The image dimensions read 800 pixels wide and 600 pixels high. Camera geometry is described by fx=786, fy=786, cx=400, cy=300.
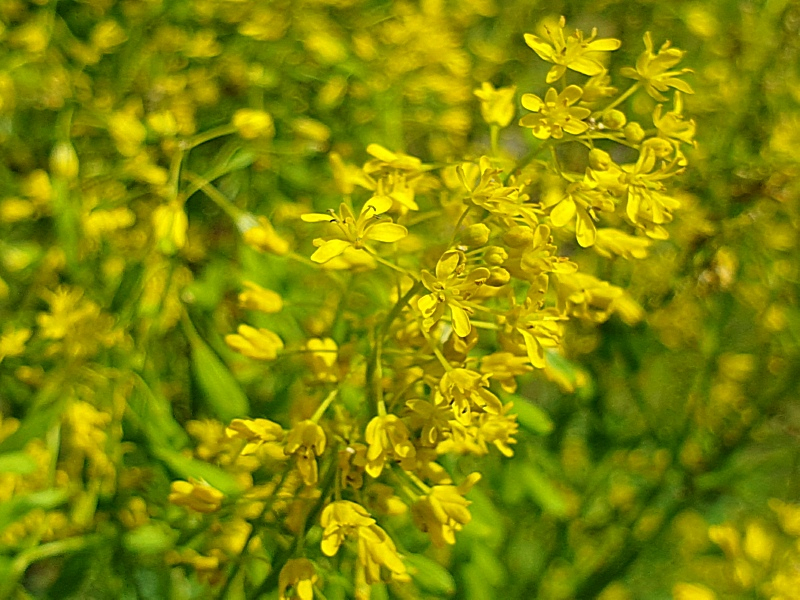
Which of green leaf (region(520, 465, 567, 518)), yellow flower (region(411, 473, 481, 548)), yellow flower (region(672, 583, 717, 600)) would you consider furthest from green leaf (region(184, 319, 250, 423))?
yellow flower (region(672, 583, 717, 600))

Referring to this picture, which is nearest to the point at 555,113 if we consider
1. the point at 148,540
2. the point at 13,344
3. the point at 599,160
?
the point at 599,160

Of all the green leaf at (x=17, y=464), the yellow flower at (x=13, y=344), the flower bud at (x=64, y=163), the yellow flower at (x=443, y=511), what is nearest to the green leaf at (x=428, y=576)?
the yellow flower at (x=443, y=511)

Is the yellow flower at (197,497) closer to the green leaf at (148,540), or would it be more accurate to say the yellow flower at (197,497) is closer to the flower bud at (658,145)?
the green leaf at (148,540)

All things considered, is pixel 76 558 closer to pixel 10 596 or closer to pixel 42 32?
pixel 10 596

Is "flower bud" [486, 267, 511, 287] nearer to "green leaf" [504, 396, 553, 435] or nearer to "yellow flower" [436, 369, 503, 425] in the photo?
"yellow flower" [436, 369, 503, 425]

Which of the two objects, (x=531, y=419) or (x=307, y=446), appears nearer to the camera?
(x=307, y=446)

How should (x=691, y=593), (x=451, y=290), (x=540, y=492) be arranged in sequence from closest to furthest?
(x=451, y=290), (x=540, y=492), (x=691, y=593)

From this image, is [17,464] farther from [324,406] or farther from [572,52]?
[572,52]
